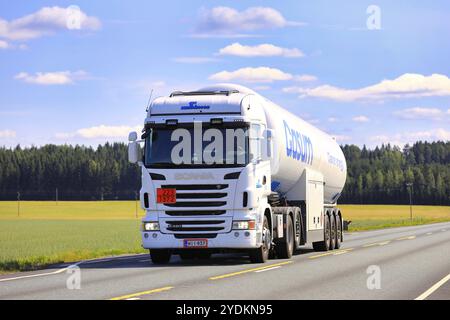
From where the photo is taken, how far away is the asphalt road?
1393 cm

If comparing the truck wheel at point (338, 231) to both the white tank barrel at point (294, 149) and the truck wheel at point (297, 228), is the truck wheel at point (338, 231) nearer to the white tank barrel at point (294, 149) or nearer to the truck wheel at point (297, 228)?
the white tank barrel at point (294, 149)

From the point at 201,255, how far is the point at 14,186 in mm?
170429

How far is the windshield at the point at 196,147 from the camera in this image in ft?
66.3

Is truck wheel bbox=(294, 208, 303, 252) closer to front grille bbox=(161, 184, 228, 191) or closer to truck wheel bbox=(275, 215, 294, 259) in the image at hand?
truck wheel bbox=(275, 215, 294, 259)

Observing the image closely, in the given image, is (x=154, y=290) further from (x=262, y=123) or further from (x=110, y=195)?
(x=110, y=195)

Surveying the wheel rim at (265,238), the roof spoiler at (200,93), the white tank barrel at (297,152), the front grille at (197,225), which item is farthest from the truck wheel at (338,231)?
the front grille at (197,225)

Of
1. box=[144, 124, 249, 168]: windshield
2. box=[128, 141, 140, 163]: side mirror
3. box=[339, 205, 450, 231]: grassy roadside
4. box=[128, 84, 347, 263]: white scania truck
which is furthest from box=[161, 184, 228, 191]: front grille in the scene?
box=[339, 205, 450, 231]: grassy roadside

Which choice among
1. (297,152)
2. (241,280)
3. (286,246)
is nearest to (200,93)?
→ (297,152)

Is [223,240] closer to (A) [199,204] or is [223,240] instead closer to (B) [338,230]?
(A) [199,204]

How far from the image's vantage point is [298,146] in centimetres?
2536

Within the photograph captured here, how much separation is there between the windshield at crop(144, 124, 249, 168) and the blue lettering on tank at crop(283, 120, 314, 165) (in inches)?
137

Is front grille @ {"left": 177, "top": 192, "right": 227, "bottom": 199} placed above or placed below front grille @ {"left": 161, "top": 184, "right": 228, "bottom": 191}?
below

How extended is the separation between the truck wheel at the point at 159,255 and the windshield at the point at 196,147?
91.0 inches
